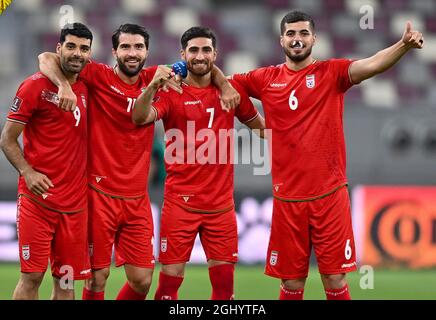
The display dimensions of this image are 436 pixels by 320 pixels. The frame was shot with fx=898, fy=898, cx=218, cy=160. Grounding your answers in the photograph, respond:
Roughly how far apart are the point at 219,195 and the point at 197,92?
78 centimetres

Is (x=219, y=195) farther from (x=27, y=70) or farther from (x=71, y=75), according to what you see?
(x=27, y=70)

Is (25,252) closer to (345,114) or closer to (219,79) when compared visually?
(219,79)

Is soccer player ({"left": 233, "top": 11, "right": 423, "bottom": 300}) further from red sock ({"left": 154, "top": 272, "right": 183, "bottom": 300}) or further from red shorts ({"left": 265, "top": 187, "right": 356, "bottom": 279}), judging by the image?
red sock ({"left": 154, "top": 272, "right": 183, "bottom": 300})

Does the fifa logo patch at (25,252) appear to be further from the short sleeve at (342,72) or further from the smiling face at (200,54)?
the short sleeve at (342,72)

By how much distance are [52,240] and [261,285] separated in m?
4.06

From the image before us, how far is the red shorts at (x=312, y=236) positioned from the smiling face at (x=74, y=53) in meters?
1.72

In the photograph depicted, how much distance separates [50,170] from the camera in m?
6.35

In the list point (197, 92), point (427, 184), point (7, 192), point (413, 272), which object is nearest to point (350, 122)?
point (427, 184)

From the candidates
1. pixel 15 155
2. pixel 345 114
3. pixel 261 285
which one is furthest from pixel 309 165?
pixel 345 114

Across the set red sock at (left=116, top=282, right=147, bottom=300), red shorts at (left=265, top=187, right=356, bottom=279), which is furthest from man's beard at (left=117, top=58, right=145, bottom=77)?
red sock at (left=116, top=282, right=147, bottom=300)

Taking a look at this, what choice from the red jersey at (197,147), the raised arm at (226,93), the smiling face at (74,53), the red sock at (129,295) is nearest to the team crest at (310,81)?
the raised arm at (226,93)

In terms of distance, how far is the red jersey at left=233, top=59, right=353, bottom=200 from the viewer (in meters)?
6.41

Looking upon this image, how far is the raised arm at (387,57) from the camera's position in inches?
234

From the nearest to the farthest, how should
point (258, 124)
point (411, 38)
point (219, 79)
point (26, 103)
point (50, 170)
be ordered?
point (411, 38)
point (26, 103)
point (50, 170)
point (219, 79)
point (258, 124)
